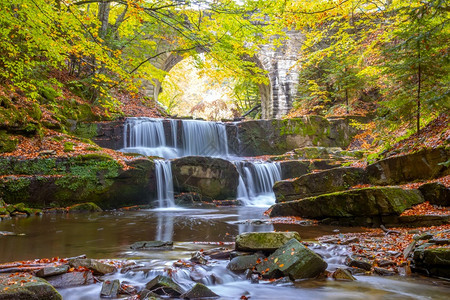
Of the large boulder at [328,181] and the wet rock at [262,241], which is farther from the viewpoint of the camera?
the large boulder at [328,181]

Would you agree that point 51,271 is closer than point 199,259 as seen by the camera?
Yes

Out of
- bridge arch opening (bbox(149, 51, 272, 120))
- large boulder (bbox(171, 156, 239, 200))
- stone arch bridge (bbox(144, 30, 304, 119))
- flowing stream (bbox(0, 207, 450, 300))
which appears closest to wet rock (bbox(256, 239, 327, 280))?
flowing stream (bbox(0, 207, 450, 300))

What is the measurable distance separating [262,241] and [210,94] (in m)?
35.0

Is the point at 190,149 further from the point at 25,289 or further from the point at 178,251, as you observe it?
the point at 25,289

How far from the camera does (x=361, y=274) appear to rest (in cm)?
298

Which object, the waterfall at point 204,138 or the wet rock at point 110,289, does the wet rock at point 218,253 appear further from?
the waterfall at point 204,138

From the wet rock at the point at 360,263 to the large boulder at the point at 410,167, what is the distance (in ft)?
12.9

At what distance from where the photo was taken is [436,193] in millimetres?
5133

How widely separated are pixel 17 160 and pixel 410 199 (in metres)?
8.66

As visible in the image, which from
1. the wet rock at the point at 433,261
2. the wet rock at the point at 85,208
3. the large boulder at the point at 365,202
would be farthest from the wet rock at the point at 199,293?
the wet rock at the point at 85,208

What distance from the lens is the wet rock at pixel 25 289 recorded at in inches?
81.0

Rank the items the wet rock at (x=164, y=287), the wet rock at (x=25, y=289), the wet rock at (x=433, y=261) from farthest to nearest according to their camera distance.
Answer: the wet rock at (x=433, y=261) → the wet rock at (x=164, y=287) → the wet rock at (x=25, y=289)

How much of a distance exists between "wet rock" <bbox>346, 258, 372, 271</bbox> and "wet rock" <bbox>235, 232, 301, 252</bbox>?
62 cm

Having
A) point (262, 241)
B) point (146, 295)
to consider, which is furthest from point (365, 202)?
point (146, 295)
